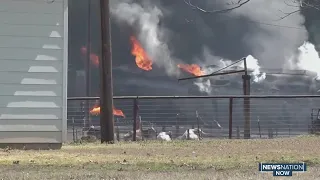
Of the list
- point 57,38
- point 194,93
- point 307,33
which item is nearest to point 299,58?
point 307,33

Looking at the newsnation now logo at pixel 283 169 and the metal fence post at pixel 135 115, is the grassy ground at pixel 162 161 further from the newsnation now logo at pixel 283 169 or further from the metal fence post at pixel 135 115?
the metal fence post at pixel 135 115

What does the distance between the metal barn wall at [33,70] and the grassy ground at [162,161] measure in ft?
2.15

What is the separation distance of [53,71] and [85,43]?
6673 millimetres

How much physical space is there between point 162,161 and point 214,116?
858 centimetres

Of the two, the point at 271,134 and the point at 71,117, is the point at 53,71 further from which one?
the point at 271,134

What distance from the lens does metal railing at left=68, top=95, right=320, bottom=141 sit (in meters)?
15.6

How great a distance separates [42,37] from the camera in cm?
1062

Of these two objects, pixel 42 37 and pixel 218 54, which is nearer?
pixel 42 37

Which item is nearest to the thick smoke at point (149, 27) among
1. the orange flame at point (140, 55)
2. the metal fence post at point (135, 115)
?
Answer: the orange flame at point (140, 55)

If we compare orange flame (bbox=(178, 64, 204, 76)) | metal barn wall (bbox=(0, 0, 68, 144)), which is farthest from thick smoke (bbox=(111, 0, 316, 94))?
metal barn wall (bbox=(0, 0, 68, 144))

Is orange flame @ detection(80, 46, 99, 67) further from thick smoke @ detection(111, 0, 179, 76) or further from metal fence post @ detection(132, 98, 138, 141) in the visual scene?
metal fence post @ detection(132, 98, 138, 141)

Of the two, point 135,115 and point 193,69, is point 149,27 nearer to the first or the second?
point 193,69

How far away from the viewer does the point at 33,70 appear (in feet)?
34.7

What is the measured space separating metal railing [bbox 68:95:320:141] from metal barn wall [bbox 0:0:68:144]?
14.2 ft
